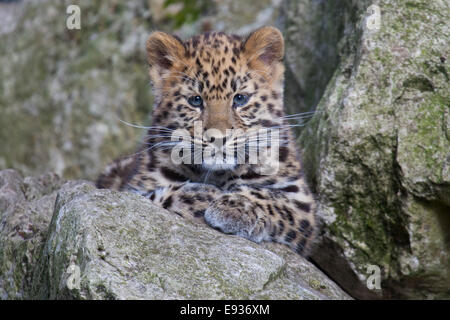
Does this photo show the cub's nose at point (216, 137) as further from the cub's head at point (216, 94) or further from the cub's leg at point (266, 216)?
the cub's leg at point (266, 216)

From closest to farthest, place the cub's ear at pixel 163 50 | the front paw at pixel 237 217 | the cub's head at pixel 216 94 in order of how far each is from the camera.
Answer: the front paw at pixel 237 217 < the cub's head at pixel 216 94 < the cub's ear at pixel 163 50

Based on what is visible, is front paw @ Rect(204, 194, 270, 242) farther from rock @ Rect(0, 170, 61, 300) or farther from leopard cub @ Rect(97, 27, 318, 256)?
rock @ Rect(0, 170, 61, 300)

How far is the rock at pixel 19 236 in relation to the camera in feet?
18.7

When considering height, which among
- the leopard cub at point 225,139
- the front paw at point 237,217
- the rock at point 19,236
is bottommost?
the rock at point 19,236

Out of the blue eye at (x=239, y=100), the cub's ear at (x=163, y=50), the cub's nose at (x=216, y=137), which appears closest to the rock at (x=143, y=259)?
the cub's nose at (x=216, y=137)

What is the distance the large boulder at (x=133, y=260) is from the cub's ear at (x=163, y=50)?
72.8 inches

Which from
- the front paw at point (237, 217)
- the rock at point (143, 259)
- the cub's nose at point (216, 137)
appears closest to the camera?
the rock at point (143, 259)

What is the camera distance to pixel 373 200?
6.27 metres

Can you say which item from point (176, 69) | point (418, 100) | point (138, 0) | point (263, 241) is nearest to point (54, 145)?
point (138, 0)

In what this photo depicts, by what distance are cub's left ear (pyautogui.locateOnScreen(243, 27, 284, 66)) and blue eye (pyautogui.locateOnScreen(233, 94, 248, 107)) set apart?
47cm

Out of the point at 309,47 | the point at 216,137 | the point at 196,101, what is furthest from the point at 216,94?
the point at 309,47

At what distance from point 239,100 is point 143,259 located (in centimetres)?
235
